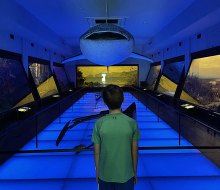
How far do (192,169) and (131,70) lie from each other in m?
17.3

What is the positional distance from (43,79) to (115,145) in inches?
498

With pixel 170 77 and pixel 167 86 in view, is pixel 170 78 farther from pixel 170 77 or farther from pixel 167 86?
pixel 167 86

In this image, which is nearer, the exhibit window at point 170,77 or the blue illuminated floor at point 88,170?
the blue illuminated floor at point 88,170

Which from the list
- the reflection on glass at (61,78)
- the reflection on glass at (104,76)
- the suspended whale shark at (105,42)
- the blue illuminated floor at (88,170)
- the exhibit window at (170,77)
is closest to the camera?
the blue illuminated floor at (88,170)

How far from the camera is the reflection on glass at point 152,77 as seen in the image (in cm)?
1808

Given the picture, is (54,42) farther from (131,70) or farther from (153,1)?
(131,70)

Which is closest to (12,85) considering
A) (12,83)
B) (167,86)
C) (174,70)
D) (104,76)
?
(12,83)

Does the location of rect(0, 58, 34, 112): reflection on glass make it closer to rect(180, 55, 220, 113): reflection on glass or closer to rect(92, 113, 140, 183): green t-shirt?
rect(92, 113, 140, 183): green t-shirt

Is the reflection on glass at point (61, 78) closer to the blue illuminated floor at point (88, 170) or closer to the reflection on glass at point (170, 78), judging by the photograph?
the reflection on glass at point (170, 78)

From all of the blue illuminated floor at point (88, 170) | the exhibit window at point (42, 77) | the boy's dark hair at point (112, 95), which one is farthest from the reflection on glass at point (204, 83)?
the exhibit window at point (42, 77)

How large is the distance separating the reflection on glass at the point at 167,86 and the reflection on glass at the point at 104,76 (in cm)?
515

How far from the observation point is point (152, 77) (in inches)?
760

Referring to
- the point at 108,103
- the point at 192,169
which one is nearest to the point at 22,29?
the point at 192,169

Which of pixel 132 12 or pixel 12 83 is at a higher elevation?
pixel 132 12
